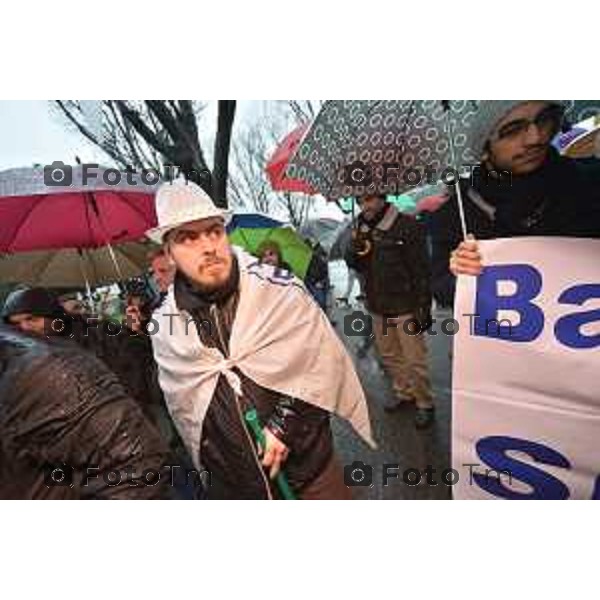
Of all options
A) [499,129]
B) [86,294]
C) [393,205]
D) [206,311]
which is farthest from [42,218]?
[499,129]

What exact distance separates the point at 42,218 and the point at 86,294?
12.3 inches

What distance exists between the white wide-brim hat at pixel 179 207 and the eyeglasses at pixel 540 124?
3.35 feet

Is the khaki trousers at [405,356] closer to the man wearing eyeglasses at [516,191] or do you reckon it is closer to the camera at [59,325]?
the man wearing eyeglasses at [516,191]

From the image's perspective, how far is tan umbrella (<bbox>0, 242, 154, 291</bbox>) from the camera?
8.02 feet

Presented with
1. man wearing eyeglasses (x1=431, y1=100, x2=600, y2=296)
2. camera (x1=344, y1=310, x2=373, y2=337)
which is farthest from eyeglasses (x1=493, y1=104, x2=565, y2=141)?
camera (x1=344, y1=310, x2=373, y2=337)

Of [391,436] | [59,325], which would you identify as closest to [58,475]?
[59,325]

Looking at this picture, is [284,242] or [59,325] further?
[284,242]

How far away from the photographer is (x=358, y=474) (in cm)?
252

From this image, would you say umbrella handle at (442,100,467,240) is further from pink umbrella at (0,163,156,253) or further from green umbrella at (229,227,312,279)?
pink umbrella at (0,163,156,253)

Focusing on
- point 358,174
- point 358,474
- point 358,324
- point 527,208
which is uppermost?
point 358,174

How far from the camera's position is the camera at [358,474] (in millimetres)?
2514

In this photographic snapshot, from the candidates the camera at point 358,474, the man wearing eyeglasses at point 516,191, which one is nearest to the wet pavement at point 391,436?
the camera at point 358,474

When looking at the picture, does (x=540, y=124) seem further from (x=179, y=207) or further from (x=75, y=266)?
(x=75, y=266)

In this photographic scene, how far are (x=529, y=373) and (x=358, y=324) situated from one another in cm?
63
